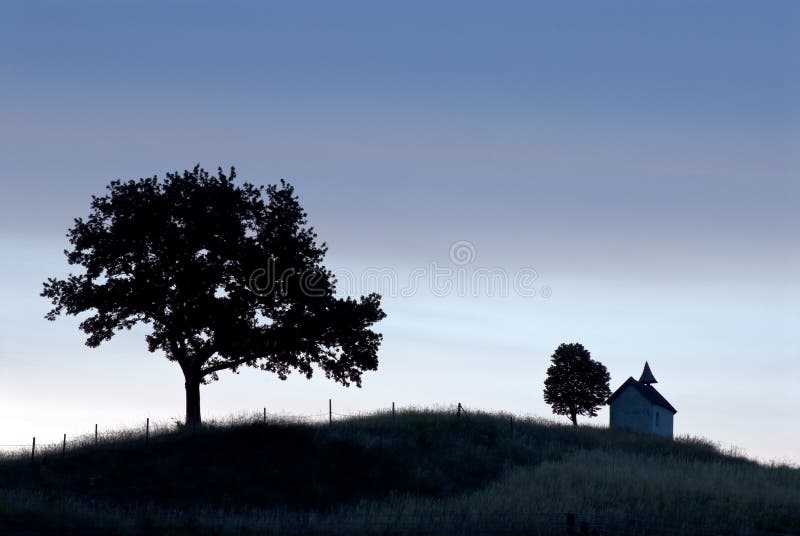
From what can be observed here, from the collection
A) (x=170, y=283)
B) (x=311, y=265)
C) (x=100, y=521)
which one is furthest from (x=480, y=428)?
(x=100, y=521)

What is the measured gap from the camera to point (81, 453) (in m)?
48.5

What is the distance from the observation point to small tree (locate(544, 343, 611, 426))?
3455 inches

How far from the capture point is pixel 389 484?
46.1 m

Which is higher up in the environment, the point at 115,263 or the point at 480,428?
the point at 115,263

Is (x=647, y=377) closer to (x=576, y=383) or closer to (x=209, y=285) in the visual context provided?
(x=576, y=383)

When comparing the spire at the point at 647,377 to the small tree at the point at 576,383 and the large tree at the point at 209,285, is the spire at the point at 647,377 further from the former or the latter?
the large tree at the point at 209,285

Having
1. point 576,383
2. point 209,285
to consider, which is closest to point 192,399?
point 209,285

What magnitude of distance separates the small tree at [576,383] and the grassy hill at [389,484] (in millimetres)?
26096

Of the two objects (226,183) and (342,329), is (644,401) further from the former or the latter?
(226,183)

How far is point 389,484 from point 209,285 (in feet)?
51.7

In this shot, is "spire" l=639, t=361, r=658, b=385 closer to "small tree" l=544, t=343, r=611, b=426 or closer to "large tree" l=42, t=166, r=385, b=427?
"small tree" l=544, t=343, r=611, b=426

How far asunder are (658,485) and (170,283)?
1112 inches

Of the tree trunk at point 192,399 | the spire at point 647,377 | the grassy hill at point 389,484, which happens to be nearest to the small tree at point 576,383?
the spire at point 647,377

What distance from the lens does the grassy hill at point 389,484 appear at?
1292 inches
